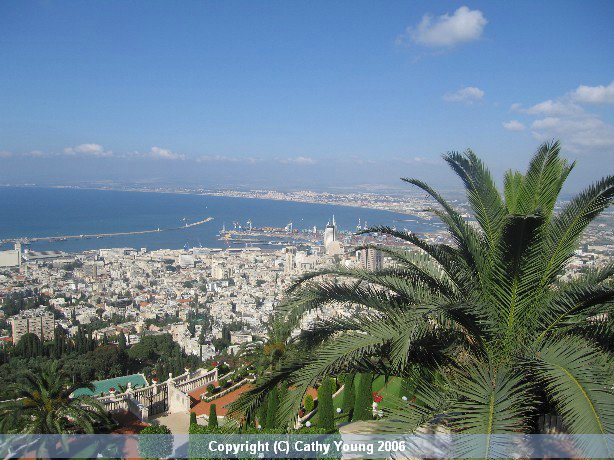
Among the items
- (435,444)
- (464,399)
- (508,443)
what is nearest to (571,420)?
(508,443)

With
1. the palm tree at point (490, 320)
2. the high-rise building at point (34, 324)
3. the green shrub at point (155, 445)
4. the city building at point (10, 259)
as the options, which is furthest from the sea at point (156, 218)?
the palm tree at point (490, 320)

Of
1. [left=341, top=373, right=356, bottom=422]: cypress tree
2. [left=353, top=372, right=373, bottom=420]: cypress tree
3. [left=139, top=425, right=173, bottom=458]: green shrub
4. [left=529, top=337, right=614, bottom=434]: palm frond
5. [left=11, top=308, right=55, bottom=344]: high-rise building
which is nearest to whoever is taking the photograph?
[left=529, top=337, right=614, bottom=434]: palm frond

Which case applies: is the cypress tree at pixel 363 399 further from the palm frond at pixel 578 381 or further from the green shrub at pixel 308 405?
the palm frond at pixel 578 381

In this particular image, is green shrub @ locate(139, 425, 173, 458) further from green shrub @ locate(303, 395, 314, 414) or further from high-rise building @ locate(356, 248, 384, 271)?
green shrub @ locate(303, 395, 314, 414)

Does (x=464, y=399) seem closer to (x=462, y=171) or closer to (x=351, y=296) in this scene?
(x=351, y=296)

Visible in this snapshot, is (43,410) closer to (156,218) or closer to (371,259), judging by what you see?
(371,259)

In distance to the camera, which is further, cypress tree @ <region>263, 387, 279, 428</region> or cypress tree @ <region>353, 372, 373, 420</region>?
cypress tree @ <region>353, 372, 373, 420</region>

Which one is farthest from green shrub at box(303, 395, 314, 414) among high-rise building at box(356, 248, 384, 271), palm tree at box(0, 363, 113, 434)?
palm tree at box(0, 363, 113, 434)

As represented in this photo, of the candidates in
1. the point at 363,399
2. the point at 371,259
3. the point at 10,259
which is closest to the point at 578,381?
the point at 363,399
